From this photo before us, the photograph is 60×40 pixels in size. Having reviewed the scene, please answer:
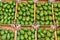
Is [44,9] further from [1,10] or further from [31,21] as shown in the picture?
[1,10]

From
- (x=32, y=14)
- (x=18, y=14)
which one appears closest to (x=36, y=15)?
(x=32, y=14)

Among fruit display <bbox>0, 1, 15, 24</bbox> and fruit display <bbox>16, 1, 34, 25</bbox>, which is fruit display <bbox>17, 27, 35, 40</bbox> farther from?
fruit display <bbox>0, 1, 15, 24</bbox>

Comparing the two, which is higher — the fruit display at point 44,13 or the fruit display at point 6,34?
the fruit display at point 44,13

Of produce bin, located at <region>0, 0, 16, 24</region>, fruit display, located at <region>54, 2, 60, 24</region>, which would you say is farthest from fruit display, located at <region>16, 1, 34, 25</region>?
fruit display, located at <region>54, 2, 60, 24</region>

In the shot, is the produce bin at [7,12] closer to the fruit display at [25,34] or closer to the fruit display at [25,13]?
the fruit display at [25,13]

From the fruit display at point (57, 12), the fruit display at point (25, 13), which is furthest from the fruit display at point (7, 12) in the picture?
the fruit display at point (57, 12)

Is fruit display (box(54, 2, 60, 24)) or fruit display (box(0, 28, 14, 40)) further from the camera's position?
fruit display (box(54, 2, 60, 24))

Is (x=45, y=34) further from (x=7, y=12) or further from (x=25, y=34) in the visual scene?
(x=7, y=12)
